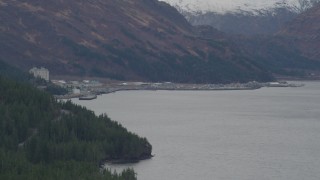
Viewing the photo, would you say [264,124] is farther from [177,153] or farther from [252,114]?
[177,153]

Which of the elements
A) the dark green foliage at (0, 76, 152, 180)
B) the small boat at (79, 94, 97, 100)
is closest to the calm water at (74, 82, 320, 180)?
the small boat at (79, 94, 97, 100)

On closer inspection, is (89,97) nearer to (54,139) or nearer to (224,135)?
(224,135)

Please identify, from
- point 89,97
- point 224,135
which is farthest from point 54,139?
point 89,97

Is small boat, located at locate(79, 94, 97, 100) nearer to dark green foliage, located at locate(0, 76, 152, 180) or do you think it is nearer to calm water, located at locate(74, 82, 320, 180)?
calm water, located at locate(74, 82, 320, 180)

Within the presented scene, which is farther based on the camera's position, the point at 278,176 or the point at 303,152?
the point at 303,152

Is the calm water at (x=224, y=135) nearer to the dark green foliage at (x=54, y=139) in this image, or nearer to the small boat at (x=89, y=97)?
the small boat at (x=89, y=97)

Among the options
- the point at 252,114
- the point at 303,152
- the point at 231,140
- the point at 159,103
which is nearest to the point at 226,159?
the point at 303,152
